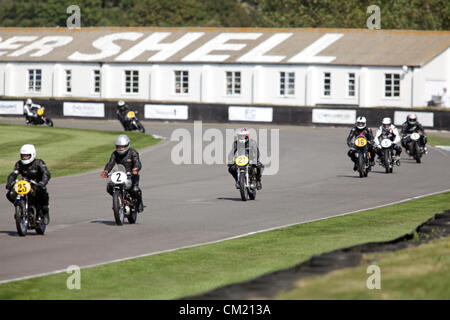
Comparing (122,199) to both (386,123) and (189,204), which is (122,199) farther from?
(386,123)

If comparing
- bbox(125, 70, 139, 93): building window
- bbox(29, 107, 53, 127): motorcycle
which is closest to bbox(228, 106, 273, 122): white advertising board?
bbox(29, 107, 53, 127): motorcycle

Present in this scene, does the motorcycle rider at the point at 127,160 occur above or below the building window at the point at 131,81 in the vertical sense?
below

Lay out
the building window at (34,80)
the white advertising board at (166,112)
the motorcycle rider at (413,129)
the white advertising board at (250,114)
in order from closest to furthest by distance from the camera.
Answer: the motorcycle rider at (413,129) < the white advertising board at (250,114) < the white advertising board at (166,112) < the building window at (34,80)

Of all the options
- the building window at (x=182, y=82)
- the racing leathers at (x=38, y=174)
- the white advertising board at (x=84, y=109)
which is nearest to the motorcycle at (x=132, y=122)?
the white advertising board at (x=84, y=109)

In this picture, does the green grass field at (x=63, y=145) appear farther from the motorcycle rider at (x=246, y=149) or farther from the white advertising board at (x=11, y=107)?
the white advertising board at (x=11, y=107)

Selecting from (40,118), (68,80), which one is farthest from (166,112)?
(68,80)

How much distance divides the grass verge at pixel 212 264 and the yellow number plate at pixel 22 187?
115 inches

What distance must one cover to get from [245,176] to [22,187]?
279 inches

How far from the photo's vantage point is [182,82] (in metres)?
69.7

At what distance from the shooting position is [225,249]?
597 inches

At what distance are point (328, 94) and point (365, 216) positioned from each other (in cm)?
4760

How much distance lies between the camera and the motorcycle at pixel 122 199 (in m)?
17.5
